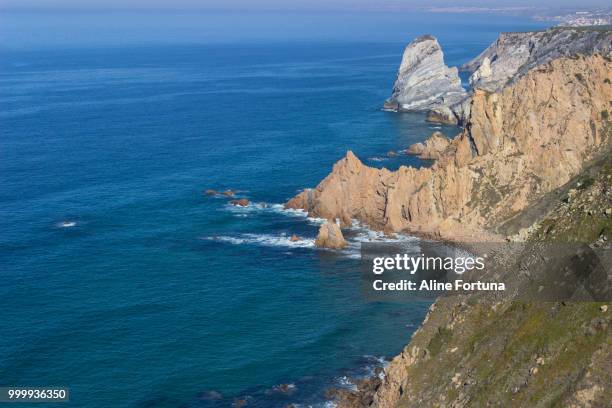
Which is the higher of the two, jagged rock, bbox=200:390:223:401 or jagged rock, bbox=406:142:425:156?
jagged rock, bbox=406:142:425:156

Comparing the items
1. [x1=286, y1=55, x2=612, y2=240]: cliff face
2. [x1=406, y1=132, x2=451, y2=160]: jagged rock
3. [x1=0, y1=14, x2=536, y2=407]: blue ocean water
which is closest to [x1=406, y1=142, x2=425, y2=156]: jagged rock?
[x1=406, y1=132, x2=451, y2=160]: jagged rock

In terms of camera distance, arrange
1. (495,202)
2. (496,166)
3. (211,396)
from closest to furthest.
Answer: (211,396) → (495,202) → (496,166)

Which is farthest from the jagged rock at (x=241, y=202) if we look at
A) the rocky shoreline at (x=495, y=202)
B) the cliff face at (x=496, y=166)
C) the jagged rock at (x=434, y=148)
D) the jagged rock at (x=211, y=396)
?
the jagged rock at (x=211, y=396)

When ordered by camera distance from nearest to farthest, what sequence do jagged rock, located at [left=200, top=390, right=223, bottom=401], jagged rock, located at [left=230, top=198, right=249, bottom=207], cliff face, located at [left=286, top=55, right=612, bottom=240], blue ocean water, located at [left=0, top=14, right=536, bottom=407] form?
jagged rock, located at [left=200, top=390, right=223, bottom=401], blue ocean water, located at [left=0, top=14, right=536, bottom=407], cliff face, located at [left=286, top=55, right=612, bottom=240], jagged rock, located at [left=230, top=198, right=249, bottom=207]

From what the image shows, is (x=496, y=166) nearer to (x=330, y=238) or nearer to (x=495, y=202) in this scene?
→ (x=495, y=202)

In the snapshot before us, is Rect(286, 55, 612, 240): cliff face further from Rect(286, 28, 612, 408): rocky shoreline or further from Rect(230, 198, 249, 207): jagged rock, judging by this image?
Rect(230, 198, 249, 207): jagged rock

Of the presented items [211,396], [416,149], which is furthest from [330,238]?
[416,149]
